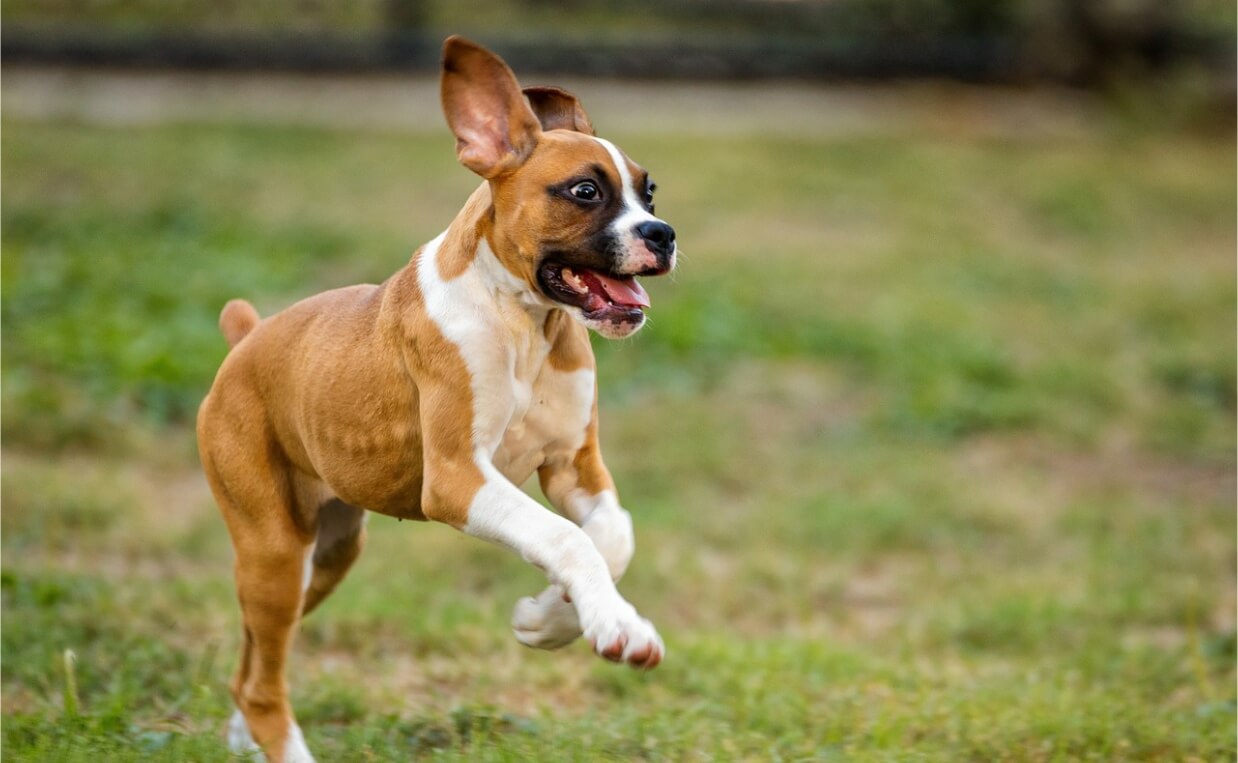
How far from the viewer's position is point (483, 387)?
4.44 meters

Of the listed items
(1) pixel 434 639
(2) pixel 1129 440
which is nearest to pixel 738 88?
(2) pixel 1129 440

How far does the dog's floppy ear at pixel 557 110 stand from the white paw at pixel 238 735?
2302mm

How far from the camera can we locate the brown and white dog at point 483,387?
4355 mm

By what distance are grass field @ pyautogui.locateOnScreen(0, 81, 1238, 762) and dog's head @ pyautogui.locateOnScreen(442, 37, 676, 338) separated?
5.21 ft

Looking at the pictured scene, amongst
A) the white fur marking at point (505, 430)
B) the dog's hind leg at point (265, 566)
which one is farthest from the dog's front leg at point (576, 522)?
the dog's hind leg at point (265, 566)

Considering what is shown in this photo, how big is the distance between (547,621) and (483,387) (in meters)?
0.73

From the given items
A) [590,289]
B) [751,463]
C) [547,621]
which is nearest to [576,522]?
[547,621]

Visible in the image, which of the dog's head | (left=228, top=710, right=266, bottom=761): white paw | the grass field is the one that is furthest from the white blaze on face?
(left=228, top=710, right=266, bottom=761): white paw

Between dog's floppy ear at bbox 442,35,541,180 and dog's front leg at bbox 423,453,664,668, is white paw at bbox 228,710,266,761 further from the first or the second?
dog's floppy ear at bbox 442,35,541,180

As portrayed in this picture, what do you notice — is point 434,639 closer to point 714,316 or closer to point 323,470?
point 323,470

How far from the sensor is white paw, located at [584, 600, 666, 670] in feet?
13.2

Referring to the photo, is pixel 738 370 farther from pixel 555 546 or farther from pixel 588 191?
pixel 555 546

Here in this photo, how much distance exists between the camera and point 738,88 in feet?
67.3

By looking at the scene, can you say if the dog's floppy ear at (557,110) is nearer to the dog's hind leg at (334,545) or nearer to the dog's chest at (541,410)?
the dog's chest at (541,410)
